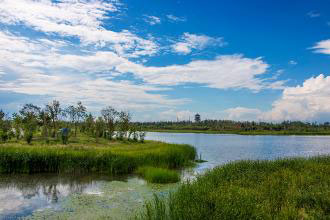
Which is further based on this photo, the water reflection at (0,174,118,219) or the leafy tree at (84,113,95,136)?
the leafy tree at (84,113,95,136)

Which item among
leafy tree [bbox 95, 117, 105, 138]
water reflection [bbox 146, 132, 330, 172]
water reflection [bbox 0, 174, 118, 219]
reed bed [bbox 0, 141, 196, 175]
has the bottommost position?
water reflection [bbox 0, 174, 118, 219]

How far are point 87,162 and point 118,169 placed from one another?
6.17 ft

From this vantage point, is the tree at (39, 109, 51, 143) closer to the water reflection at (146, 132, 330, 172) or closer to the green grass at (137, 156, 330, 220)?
the water reflection at (146, 132, 330, 172)

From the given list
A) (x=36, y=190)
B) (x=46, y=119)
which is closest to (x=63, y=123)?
(x=46, y=119)

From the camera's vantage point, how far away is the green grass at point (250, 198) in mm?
7422

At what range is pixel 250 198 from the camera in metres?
8.93

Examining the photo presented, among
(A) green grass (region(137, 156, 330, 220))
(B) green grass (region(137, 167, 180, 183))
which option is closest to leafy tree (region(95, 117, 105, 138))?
(B) green grass (region(137, 167, 180, 183))

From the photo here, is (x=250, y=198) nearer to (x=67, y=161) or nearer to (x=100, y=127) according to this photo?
(x=67, y=161)

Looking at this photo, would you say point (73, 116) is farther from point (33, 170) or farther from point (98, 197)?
point (98, 197)

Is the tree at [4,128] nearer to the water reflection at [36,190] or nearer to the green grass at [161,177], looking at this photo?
the water reflection at [36,190]

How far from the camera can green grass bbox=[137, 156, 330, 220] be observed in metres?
7.42

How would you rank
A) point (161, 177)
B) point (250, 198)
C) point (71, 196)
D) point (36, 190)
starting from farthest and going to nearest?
point (161, 177) < point (36, 190) < point (71, 196) < point (250, 198)

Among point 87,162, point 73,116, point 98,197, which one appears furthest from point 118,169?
point 73,116

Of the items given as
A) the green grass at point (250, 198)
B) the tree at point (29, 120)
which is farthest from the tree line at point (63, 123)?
the green grass at point (250, 198)
